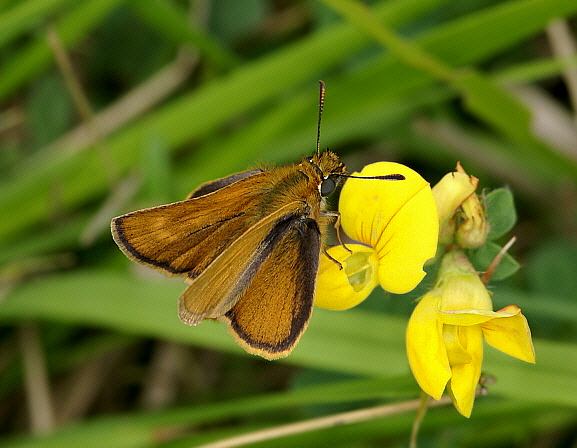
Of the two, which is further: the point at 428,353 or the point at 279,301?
the point at 279,301

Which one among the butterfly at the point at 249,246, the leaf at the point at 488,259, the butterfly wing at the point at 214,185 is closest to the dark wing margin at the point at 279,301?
the butterfly at the point at 249,246

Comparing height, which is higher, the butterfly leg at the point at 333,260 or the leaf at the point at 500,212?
the butterfly leg at the point at 333,260

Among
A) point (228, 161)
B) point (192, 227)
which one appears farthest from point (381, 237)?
point (228, 161)

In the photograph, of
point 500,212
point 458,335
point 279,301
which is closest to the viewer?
point 458,335

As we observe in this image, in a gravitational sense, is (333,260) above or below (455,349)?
above

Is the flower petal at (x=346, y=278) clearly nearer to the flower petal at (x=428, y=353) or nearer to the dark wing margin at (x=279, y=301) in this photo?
the dark wing margin at (x=279, y=301)

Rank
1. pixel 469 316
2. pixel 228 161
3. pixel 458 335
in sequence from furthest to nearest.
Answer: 1. pixel 228 161
2. pixel 458 335
3. pixel 469 316

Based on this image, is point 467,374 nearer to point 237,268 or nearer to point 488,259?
point 488,259
